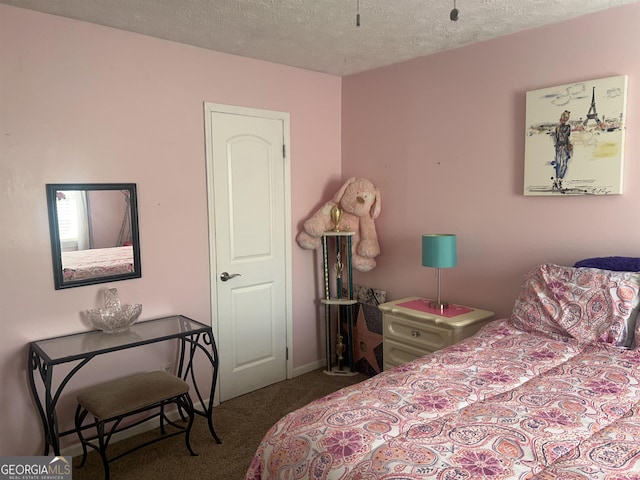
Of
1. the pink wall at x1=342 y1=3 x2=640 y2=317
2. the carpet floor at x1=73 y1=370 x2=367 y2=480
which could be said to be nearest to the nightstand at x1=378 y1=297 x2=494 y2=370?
the pink wall at x1=342 y1=3 x2=640 y2=317

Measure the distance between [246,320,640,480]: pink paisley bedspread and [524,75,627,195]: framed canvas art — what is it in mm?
942

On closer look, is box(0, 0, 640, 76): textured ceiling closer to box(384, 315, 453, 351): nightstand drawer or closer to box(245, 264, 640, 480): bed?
box(245, 264, 640, 480): bed

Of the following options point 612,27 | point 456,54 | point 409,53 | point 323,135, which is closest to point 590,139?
point 612,27

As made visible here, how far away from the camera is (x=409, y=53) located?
3.25 m

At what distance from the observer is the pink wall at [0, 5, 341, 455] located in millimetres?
2457

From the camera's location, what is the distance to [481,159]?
10.0ft

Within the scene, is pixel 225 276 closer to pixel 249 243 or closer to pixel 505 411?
pixel 249 243

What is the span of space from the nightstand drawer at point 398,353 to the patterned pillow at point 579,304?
0.75 m

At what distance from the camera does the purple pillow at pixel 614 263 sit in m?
2.33

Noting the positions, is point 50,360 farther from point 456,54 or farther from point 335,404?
point 456,54

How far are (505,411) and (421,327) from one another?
1.45 meters

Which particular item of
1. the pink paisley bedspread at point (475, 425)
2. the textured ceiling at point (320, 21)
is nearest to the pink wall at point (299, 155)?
the textured ceiling at point (320, 21)

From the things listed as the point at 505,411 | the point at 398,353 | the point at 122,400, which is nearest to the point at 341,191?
the point at 398,353

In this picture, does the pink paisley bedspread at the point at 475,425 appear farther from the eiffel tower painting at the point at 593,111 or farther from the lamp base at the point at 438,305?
the eiffel tower painting at the point at 593,111
